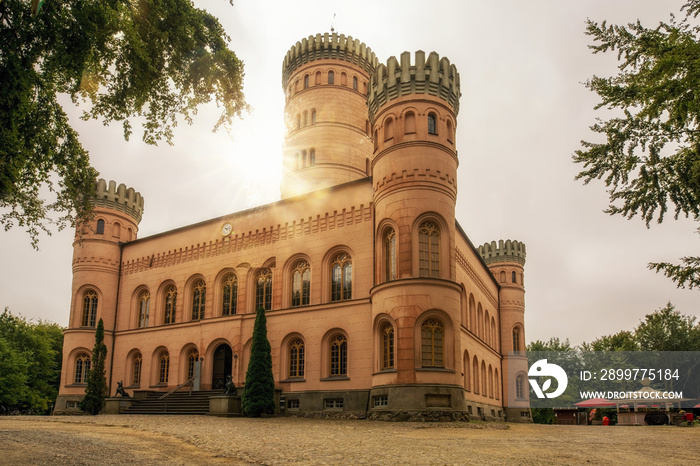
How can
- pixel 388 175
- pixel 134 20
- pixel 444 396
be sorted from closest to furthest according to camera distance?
1. pixel 134 20
2. pixel 444 396
3. pixel 388 175

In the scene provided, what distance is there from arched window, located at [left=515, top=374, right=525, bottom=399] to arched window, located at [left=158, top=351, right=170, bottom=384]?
87.8 feet

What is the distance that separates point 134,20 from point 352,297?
62.4ft

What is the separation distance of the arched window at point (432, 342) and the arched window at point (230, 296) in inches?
483

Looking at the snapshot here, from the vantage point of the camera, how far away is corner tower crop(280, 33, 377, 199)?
1634 inches

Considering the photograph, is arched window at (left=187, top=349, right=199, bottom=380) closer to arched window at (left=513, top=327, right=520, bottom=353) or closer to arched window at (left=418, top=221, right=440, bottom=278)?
arched window at (left=418, top=221, right=440, bottom=278)

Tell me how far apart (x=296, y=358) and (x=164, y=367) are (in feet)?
32.9

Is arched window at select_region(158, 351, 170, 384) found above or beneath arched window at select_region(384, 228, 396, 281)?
beneath

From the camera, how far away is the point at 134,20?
1150 cm

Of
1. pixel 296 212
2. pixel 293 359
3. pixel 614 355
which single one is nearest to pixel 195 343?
pixel 293 359

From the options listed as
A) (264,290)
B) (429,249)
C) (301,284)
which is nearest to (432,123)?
(429,249)

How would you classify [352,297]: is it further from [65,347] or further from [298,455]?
[65,347]

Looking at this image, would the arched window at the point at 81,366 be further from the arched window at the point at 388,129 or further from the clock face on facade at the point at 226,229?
the arched window at the point at 388,129

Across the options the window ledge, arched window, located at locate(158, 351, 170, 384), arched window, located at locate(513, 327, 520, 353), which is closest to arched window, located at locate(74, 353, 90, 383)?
arched window, located at locate(158, 351, 170, 384)

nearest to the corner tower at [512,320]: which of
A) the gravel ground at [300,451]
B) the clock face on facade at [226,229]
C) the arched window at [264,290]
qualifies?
the arched window at [264,290]
